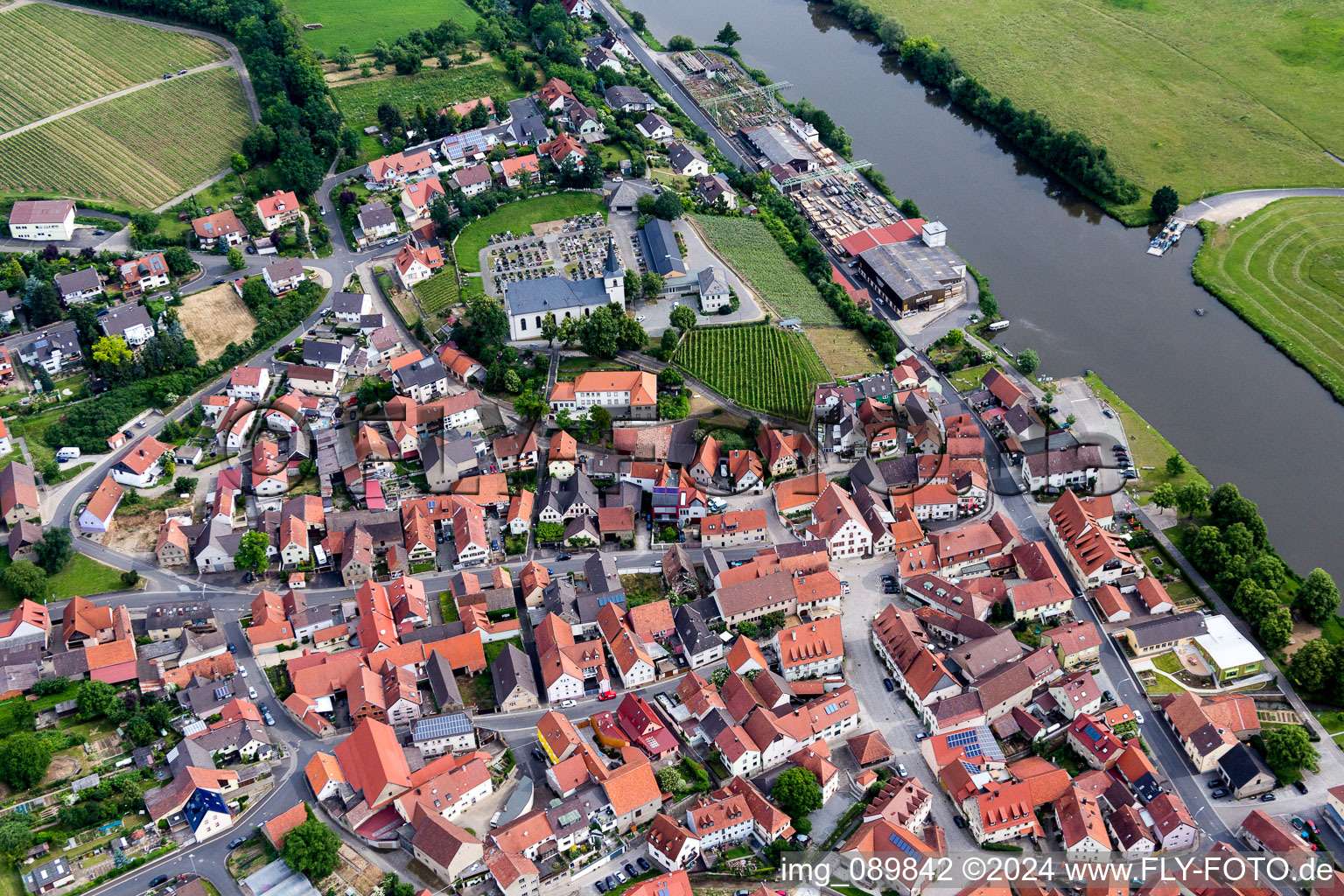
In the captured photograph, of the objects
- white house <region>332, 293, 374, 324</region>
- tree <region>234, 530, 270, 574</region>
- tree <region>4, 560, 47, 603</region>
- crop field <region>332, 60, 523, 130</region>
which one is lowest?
tree <region>4, 560, 47, 603</region>

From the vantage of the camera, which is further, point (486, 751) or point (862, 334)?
point (862, 334)

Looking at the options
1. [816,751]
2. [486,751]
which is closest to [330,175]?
[486,751]

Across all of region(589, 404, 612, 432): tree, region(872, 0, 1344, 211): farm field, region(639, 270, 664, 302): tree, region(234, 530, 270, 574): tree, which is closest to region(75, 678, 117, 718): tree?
region(234, 530, 270, 574): tree

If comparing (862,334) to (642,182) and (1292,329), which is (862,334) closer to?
(642,182)

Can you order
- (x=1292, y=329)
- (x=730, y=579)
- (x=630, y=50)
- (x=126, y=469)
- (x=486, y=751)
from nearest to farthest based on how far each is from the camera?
(x=486, y=751) < (x=730, y=579) < (x=126, y=469) < (x=1292, y=329) < (x=630, y=50)

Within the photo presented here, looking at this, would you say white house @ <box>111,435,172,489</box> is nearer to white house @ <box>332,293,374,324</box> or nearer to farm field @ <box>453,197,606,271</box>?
white house @ <box>332,293,374,324</box>

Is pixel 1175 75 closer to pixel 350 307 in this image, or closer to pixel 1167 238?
pixel 1167 238
